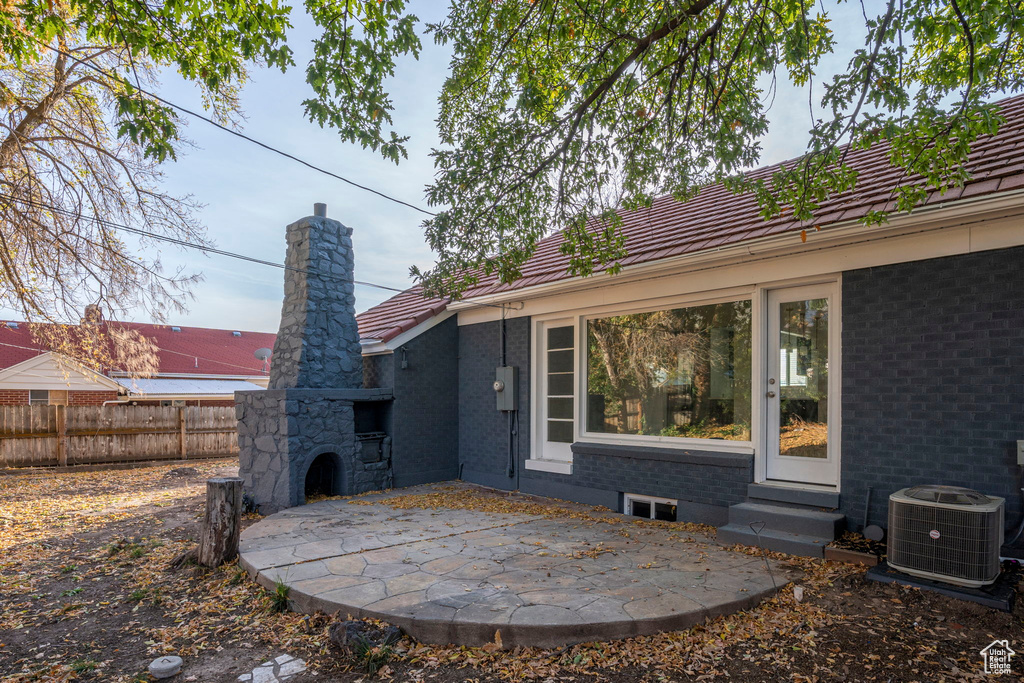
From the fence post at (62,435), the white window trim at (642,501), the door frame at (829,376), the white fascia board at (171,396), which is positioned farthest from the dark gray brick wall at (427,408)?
the white fascia board at (171,396)

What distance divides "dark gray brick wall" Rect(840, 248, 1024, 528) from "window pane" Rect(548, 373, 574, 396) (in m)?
3.67

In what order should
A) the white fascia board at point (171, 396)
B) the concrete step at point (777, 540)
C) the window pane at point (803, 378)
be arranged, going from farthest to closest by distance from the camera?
the white fascia board at point (171, 396) < the window pane at point (803, 378) < the concrete step at point (777, 540)

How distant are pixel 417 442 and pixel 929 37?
7.90m

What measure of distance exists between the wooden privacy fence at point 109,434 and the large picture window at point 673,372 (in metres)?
11.2

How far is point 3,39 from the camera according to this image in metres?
4.73

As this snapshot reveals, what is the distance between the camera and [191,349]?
74.6 feet

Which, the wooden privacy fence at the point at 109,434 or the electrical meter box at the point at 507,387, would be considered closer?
the electrical meter box at the point at 507,387

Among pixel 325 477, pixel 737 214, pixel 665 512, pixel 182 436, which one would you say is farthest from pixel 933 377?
pixel 182 436

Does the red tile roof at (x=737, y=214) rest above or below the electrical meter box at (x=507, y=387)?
above

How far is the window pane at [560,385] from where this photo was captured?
826cm

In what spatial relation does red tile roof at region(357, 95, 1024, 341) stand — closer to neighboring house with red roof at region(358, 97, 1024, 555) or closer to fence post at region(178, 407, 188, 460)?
neighboring house with red roof at region(358, 97, 1024, 555)

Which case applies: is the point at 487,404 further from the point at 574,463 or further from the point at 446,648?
the point at 446,648

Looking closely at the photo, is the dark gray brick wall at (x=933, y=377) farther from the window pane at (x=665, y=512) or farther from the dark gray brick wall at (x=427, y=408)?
the dark gray brick wall at (x=427, y=408)

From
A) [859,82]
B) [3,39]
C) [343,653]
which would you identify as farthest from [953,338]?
[3,39]
